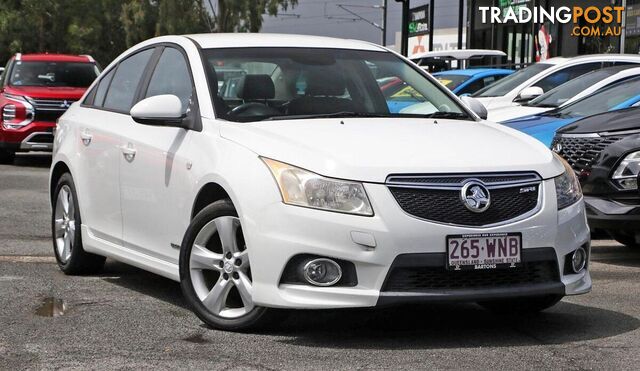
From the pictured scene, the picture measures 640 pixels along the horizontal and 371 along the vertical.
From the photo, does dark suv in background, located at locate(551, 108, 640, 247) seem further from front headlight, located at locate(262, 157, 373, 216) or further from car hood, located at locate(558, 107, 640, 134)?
front headlight, located at locate(262, 157, 373, 216)

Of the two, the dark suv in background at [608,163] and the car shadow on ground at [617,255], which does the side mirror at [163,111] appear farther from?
the car shadow on ground at [617,255]

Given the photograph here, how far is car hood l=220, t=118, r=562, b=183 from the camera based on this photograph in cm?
545

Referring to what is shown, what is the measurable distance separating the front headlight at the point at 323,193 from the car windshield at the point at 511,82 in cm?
1038

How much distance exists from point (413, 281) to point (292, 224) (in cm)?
61

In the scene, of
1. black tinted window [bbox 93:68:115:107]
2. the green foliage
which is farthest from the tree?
black tinted window [bbox 93:68:115:107]

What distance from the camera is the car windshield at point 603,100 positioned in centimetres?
1102

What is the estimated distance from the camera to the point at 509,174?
18.5 feet

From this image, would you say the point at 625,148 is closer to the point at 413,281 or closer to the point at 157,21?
the point at 413,281

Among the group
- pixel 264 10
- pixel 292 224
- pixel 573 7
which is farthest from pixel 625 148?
pixel 264 10

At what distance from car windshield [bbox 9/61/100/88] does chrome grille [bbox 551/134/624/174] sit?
1075 cm

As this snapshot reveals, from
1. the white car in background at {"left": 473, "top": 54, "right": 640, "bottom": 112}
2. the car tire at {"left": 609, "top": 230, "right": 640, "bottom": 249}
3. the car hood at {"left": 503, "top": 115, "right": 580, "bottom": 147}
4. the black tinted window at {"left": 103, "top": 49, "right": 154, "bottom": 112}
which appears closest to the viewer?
the black tinted window at {"left": 103, "top": 49, "right": 154, "bottom": 112}

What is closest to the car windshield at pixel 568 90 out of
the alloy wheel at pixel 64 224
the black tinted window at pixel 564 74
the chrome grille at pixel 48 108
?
the black tinted window at pixel 564 74

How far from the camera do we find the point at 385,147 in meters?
5.65

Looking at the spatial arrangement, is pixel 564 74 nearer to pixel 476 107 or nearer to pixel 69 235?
pixel 476 107
